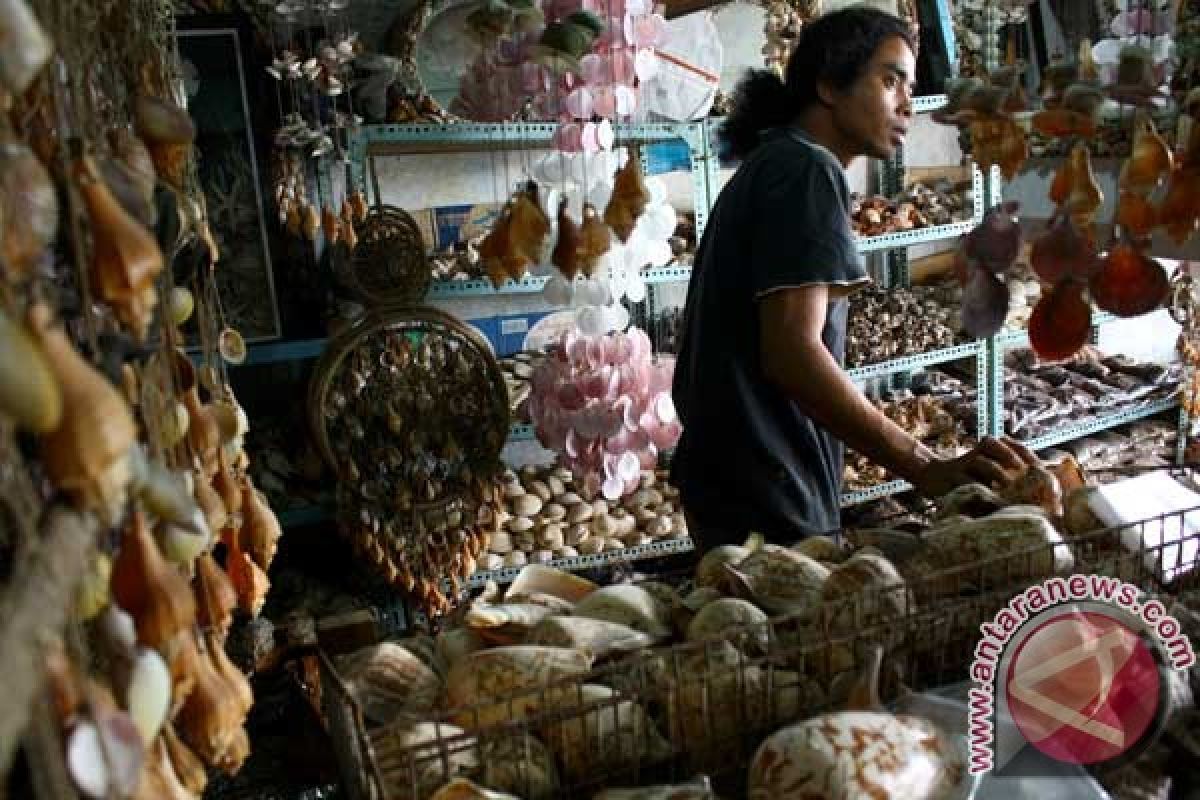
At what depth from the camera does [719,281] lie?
4.89ft

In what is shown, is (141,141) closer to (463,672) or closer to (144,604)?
(144,604)

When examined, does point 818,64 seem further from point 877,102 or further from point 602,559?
point 602,559

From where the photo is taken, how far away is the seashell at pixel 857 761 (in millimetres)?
597

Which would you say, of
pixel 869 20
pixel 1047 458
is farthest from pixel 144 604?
pixel 1047 458

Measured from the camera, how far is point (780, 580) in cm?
82

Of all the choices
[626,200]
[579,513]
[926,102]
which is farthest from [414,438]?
[926,102]

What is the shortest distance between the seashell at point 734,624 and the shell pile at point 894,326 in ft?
5.85

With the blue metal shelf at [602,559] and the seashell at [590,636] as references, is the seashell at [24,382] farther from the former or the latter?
the blue metal shelf at [602,559]

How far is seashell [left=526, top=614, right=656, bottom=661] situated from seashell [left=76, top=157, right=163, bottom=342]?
0.41 m

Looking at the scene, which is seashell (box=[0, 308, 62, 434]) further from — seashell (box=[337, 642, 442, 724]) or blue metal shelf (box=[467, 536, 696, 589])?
blue metal shelf (box=[467, 536, 696, 589])

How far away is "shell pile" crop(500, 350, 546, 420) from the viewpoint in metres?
2.13

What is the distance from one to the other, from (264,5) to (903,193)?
63.7 inches

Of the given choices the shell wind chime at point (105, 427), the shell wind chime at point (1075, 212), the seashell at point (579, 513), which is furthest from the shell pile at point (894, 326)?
the shell wind chime at point (105, 427)

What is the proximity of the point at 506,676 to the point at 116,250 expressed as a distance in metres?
0.39
